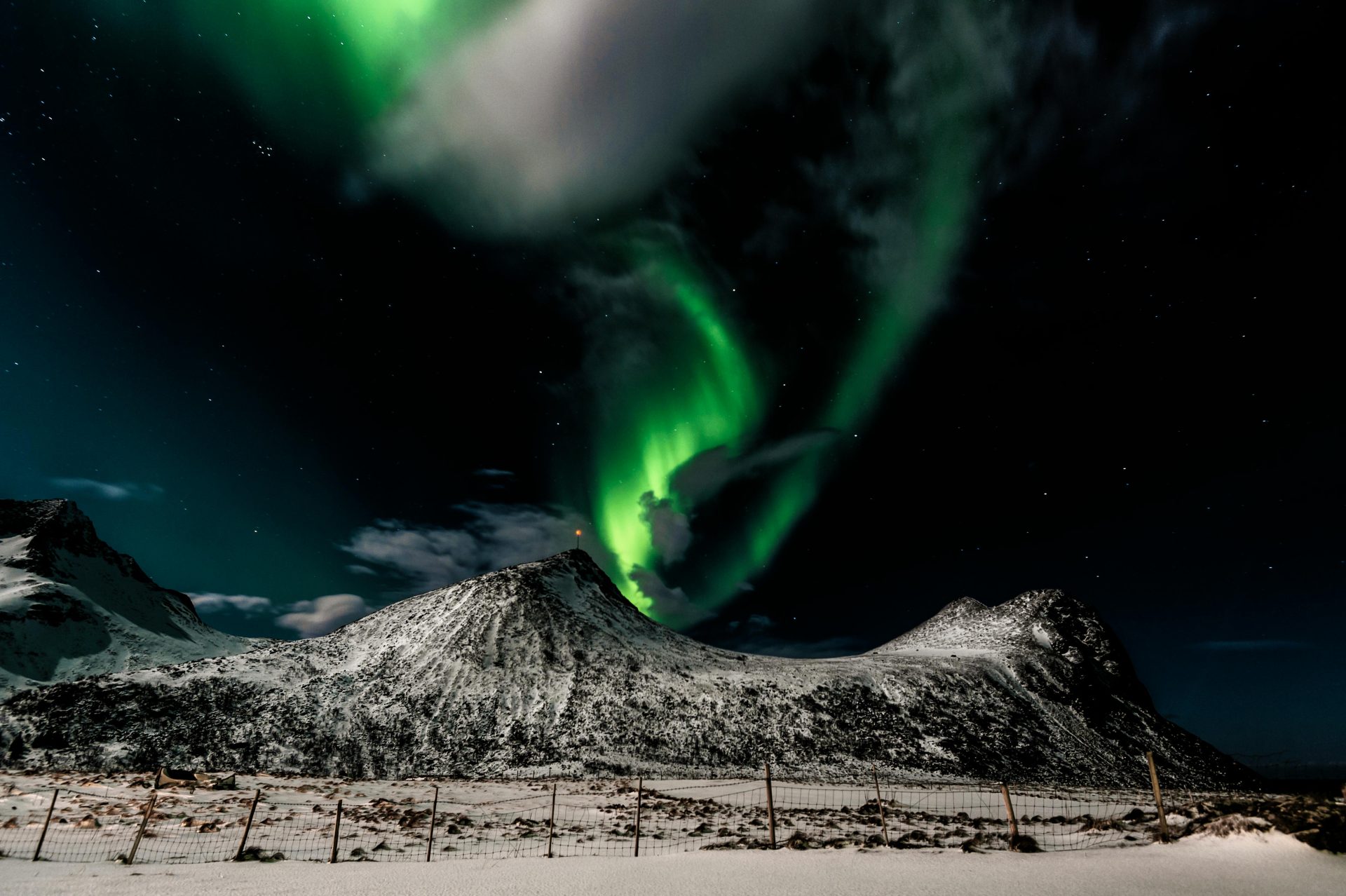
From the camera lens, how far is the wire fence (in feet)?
72.5

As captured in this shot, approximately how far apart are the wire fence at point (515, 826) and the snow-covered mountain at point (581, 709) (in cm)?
2508

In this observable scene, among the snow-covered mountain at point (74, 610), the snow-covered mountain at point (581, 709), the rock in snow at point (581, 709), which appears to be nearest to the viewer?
the rock in snow at point (581, 709)

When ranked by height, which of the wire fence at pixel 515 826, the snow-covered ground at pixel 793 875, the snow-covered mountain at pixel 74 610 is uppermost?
the snow-covered mountain at pixel 74 610

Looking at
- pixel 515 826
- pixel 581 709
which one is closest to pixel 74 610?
pixel 581 709

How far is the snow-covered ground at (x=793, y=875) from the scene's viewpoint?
14.6m

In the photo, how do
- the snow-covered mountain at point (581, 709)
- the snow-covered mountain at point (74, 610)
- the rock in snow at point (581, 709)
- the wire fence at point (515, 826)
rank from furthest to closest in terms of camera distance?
the snow-covered mountain at point (74, 610), the snow-covered mountain at point (581, 709), the rock in snow at point (581, 709), the wire fence at point (515, 826)

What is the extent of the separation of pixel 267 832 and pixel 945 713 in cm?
7575

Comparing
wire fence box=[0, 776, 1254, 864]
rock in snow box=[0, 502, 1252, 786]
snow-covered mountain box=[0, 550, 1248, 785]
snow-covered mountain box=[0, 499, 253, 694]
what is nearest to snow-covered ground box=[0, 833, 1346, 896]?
wire fence box=[0, 776, 1254, 864]

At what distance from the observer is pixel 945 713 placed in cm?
7850

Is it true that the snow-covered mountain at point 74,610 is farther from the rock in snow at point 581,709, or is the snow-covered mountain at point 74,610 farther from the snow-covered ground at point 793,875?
the snow-covered ground at point 793,875

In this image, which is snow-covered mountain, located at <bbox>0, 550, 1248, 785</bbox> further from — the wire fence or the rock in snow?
the wire fence

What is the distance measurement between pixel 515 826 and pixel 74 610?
564 feet

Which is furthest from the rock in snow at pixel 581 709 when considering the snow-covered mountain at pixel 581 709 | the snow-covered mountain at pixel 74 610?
the snow-covered mountain at pixel 74 610

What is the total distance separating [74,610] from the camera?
141125 millimetres
